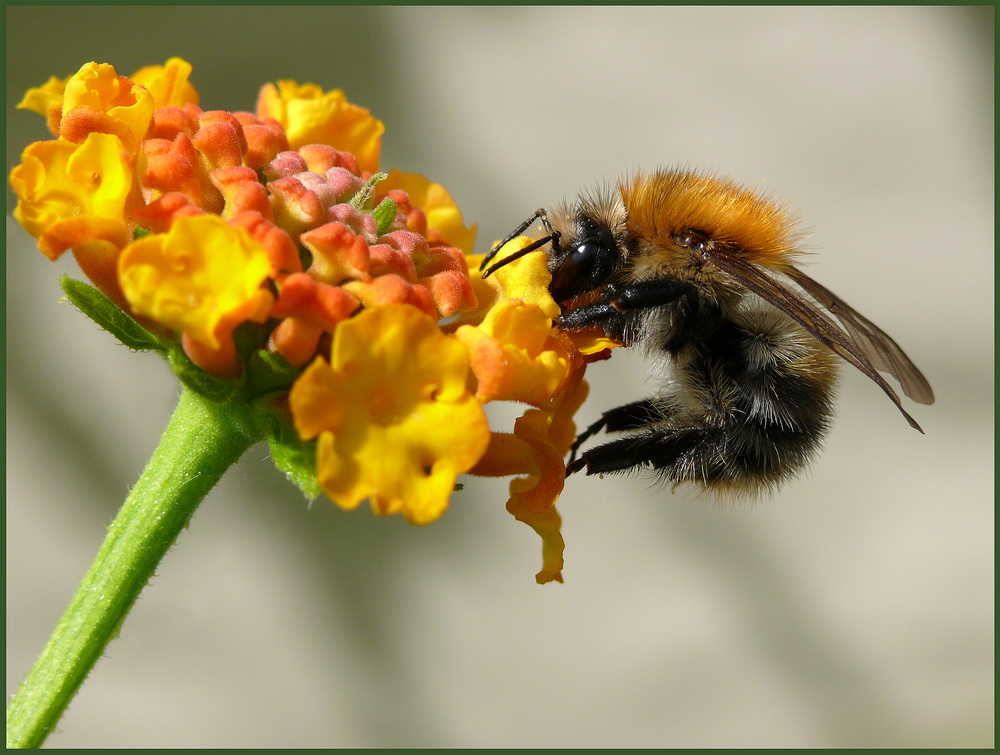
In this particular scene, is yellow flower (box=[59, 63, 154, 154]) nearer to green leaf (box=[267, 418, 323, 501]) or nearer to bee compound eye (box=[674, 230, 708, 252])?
green leaf (box=[267, 418, 323, 501])

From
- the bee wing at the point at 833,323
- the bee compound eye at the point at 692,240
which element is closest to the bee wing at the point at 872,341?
the bee wing at the point at 833,323

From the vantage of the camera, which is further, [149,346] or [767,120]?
[767,120]

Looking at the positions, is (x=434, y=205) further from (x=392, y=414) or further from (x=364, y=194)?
(x=392, y=414)

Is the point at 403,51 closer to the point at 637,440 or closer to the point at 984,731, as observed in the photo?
the point at 637,440

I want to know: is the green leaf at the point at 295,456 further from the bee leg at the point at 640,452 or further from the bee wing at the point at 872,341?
the bee wing at the point at 872,341

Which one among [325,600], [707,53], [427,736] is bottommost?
[427,736]

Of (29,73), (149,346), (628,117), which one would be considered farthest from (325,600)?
(149,346)
